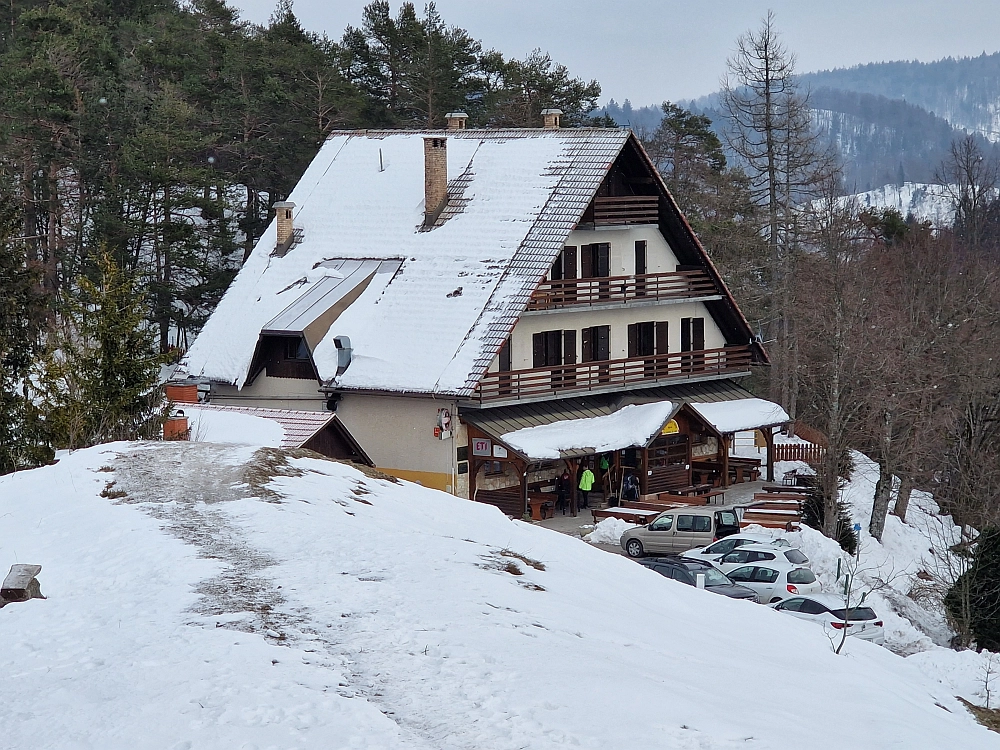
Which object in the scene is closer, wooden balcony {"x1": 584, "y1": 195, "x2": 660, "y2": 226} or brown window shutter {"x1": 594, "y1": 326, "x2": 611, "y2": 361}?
wooden balcony {"x1": 584, "y1": 195, "x2": 660, "y2": 226}

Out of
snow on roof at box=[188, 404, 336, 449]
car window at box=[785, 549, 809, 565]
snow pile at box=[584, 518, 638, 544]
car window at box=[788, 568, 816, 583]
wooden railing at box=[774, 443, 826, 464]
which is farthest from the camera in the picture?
wooden railing at box=[774, 443, 826, 464]

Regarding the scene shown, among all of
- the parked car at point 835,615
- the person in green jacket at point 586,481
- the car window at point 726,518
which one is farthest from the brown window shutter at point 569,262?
the parked car at point 835,615

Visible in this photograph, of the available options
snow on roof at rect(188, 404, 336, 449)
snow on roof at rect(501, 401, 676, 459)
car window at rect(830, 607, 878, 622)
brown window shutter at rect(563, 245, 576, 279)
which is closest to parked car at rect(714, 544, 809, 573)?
car window at rect(830, 607, 878, 622)

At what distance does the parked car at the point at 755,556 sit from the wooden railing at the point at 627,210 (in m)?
13.8

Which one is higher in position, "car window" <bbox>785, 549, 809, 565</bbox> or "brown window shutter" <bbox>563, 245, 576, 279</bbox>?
"brown window shutter" <bbox>563, 245, 576, 279</bbox>

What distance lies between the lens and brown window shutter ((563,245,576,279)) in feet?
127

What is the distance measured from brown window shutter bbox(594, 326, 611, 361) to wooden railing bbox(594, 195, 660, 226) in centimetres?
318

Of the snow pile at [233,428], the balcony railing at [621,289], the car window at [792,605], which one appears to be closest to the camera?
the car window at [792,605]

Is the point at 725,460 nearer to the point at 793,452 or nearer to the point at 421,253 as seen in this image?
the point at 793,452

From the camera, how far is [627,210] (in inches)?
1576

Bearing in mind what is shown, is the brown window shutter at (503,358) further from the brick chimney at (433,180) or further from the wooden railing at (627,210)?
the brick chimney at (433,180)

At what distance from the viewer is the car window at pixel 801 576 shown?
26.6 m

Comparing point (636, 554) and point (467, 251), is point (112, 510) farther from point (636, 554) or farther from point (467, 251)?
point (467, 251)

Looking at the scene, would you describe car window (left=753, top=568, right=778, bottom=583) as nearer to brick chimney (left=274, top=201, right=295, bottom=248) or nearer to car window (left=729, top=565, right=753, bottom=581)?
car window (left=729, top=565, right=753, bottom=581)
